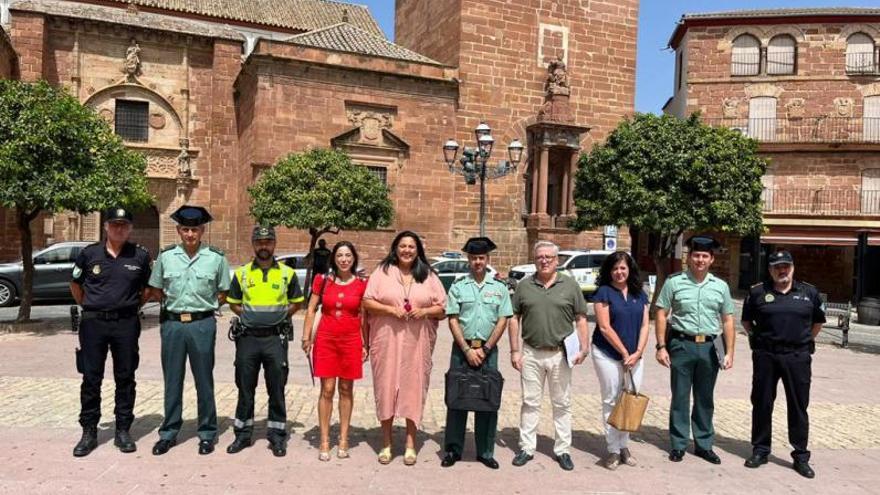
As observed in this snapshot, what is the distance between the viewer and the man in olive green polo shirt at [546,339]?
487 centimetres

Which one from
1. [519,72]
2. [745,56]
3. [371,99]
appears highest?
[745,56]

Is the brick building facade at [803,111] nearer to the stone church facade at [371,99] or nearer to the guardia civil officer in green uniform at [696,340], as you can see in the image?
the stone church facade at [371,99]

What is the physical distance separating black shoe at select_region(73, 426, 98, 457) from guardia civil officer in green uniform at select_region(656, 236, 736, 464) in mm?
4487

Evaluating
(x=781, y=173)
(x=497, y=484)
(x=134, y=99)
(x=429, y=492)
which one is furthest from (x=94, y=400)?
(x=781, y=173)

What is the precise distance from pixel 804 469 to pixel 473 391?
261 cm

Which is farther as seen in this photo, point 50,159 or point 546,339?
point 50,159

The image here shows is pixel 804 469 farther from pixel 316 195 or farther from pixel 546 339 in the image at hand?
pixel 316 195

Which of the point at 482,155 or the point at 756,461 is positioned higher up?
the point at 482,155

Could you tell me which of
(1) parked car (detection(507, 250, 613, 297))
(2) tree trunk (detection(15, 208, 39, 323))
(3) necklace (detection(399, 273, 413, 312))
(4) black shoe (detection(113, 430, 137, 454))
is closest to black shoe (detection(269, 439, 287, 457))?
(4) black shoe (detection(113, 430, 137, 454))

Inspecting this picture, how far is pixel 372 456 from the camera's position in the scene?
5.05 m

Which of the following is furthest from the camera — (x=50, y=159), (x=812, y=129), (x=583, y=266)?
(x=812, y=129)

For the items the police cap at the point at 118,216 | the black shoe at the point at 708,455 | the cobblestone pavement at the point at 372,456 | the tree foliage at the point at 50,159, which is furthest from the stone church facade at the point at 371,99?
the black shoe at the point at 708,455

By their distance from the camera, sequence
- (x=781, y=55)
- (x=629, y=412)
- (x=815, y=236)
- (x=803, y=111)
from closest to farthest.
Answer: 1. (x=629, y=412)
2. (x=815, y=236)
3. (x=803, y=111)
4. (x=781, y=55)

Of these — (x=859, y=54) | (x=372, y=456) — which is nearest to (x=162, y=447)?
(x=372, y=456)
